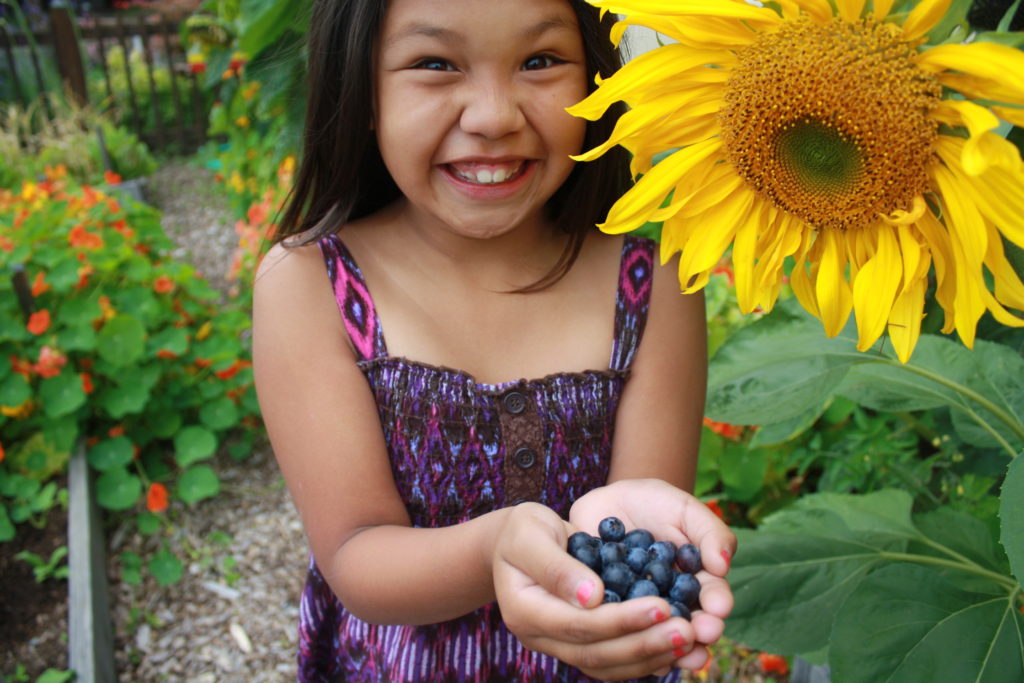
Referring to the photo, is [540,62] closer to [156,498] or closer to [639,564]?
[639,564]

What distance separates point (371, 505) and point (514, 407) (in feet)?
0.87

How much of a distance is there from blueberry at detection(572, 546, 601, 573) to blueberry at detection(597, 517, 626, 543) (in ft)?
0.17

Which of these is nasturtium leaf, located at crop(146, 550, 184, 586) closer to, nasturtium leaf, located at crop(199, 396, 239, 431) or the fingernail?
nasturtium leaf, located at crop(199, 396, 239, 431)

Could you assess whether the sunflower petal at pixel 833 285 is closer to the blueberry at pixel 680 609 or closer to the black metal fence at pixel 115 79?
the blueberry at pixel 680 609

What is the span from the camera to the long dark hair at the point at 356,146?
1.27m

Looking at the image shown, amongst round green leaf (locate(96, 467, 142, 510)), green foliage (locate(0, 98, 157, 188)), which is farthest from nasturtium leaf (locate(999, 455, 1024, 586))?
green foliage (locate(0, 98, 157, 188))

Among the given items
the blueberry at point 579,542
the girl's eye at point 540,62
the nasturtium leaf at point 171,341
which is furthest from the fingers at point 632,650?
the nasturtium leaf at point 171,341

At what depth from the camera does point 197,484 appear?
3133mm

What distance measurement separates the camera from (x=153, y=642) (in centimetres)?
275

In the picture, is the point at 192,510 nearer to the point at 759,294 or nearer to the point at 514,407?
the point at 514,407

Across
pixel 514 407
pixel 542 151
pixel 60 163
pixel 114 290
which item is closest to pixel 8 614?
pixel 114 290

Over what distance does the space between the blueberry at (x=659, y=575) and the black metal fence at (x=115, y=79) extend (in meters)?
7.83

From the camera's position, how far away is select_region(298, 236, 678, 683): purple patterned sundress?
1438 millimetres

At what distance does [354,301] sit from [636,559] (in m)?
0.67
